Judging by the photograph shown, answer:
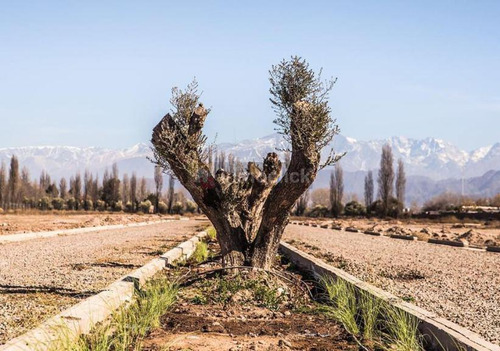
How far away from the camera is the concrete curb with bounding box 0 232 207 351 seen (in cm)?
485

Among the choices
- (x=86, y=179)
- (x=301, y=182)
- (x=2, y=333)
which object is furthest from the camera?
(x=86, y=179)

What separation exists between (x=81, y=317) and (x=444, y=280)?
678 centimetres

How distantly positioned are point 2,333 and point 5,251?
35.4 feet

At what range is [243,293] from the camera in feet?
26.5

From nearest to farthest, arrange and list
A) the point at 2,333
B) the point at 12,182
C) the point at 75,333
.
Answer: the point at 75,333 < the point at 2,333 < the point at 12,182

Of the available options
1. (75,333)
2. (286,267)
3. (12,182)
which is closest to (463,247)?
(286,267)

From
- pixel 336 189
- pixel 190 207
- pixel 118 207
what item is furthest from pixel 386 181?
pixel 118 207

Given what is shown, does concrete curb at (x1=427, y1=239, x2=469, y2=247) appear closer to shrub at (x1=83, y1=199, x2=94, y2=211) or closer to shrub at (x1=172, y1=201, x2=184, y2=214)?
shrub at (x1=172, y1=201, x2=184, y2=214)

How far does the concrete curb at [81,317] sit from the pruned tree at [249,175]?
159 centimetres

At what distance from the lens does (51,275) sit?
408 inches

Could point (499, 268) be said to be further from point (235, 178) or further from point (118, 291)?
point (118, 291)

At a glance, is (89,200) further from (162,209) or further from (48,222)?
(48,222)

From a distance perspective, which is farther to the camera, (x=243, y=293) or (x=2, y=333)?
(x=243, y=293)

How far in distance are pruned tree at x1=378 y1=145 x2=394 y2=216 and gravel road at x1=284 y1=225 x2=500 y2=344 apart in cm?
4884
